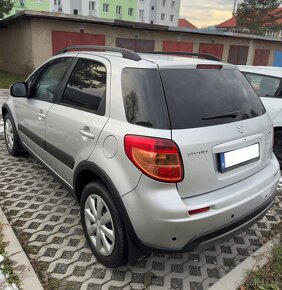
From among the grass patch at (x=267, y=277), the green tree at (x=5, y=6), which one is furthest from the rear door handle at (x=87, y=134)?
the green tree at (x=5, y=6)

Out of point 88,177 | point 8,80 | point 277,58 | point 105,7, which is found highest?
point 105,7

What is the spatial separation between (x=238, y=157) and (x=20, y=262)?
191 centimetres

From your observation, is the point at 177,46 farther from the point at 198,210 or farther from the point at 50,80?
the point at 198,210

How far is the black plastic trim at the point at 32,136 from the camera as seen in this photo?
354cm

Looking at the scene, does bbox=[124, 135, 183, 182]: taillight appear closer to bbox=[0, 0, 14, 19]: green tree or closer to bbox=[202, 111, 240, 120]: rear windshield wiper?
bbox=[202, 111, 240, 120]: rear windshield wiper

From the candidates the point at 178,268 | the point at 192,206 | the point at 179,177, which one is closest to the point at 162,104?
the point at 179,177

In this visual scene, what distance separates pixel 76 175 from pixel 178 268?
1.17 metres

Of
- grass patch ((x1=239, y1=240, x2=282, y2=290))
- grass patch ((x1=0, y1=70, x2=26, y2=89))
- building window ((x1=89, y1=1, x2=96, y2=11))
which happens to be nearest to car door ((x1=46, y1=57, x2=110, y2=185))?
grass patch ((x1=239, y1=240, x2=282, y2=290))

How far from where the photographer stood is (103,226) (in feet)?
8.20

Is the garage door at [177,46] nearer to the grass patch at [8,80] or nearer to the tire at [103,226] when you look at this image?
the grass patch at [8,80]

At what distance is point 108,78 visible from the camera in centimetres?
249

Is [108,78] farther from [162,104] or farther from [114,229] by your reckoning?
[114,229]

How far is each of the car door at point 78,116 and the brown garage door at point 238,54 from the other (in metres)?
21.4

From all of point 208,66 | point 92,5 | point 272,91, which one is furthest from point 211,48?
point 92,5
